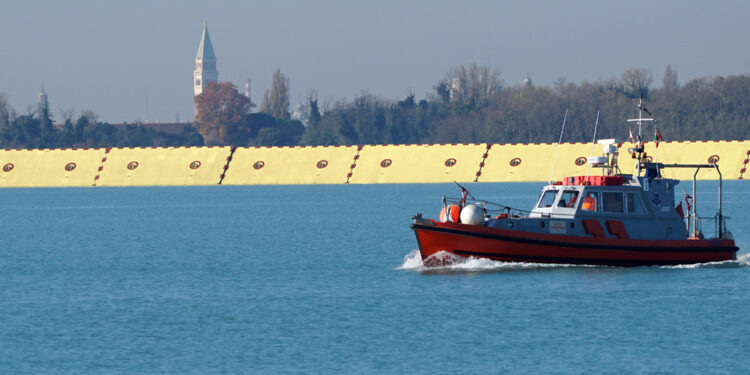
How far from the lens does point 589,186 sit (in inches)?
1640

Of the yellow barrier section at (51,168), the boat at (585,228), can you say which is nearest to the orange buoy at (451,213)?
the boat at (585,228)

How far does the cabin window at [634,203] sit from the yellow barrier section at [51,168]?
4642 inches

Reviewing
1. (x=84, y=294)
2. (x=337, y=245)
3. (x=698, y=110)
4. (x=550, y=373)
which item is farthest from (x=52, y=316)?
(x=698, y=110)

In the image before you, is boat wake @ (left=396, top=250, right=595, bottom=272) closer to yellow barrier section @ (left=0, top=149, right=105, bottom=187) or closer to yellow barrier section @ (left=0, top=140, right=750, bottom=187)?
yellow barrier section @ (left=0, top=140, right=750, bottom=187)

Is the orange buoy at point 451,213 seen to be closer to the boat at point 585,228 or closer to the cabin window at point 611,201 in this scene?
the boat at point 585,228

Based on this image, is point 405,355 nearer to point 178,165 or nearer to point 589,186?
point 589,186

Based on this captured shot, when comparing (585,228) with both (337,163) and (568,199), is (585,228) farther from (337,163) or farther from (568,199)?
(337,163)

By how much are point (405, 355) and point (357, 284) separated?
526 inches

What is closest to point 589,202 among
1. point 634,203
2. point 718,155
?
point 634,203

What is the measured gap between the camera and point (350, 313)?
35.1 metres

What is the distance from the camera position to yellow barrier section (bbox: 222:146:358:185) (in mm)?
147375

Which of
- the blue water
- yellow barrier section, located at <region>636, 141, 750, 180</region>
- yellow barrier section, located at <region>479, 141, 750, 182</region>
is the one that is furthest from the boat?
yellow barrier section, located at <region>636, 141, 750, 180</region>

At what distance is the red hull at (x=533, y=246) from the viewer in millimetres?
40969

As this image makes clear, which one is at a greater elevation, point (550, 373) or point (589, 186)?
point (589, 186)
